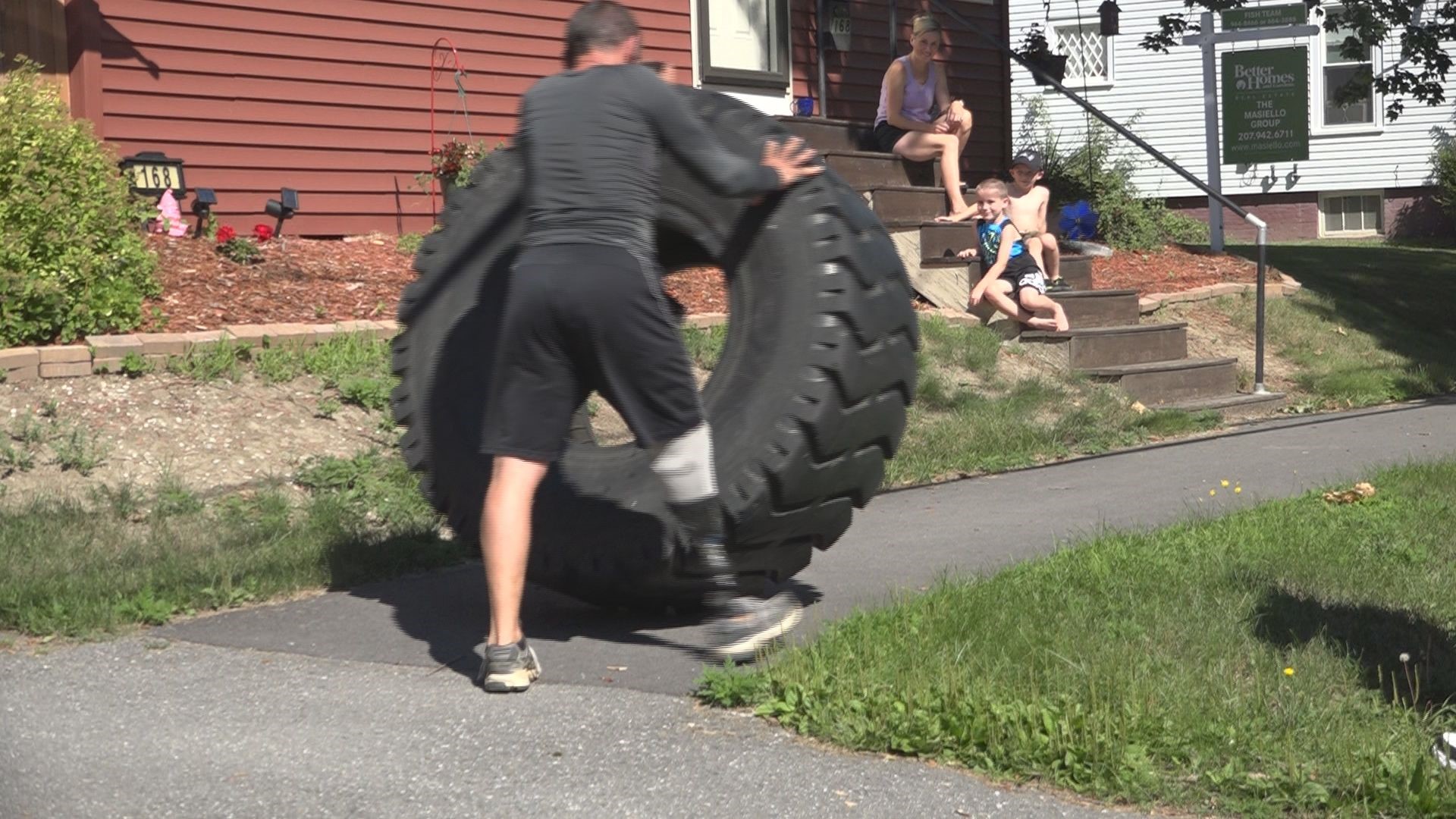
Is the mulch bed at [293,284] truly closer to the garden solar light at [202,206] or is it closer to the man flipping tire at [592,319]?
the garden solar light at [202,206]

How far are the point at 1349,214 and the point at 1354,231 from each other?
0.30 meters

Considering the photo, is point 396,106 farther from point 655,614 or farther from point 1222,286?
point 655,614

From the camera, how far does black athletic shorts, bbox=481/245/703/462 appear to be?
15.5 feet

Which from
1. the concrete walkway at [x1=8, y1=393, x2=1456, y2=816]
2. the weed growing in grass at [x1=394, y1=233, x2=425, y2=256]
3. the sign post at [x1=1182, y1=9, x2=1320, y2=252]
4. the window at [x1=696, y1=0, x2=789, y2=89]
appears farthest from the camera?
the sign post at [x1=1182, y1=9, x2=1320, y2=252]

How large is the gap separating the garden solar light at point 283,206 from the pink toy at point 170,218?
575mm

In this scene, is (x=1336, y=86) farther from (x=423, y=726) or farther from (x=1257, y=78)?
(x=423, y=726)

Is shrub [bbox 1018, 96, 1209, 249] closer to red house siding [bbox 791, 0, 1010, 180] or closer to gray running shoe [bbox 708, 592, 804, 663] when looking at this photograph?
red house siding [bbox 791, 0, 1010, 180]

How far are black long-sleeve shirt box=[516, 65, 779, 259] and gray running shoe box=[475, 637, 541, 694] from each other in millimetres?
1121

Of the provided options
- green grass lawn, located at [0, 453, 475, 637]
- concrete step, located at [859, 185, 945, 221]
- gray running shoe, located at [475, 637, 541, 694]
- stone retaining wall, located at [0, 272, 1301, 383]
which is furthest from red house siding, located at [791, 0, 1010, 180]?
gray running shoe, located at [475, 637, 541, 694]

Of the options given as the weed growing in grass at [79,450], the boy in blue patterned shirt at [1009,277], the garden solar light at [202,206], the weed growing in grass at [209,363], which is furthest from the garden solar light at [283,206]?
the boy in blue patterned shirt at [1009,277]

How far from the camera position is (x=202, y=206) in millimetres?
11352

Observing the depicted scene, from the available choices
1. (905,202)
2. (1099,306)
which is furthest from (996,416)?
(905,202)

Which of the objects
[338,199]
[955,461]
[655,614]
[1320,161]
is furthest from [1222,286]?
[1320,161]

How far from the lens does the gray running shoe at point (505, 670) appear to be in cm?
471
